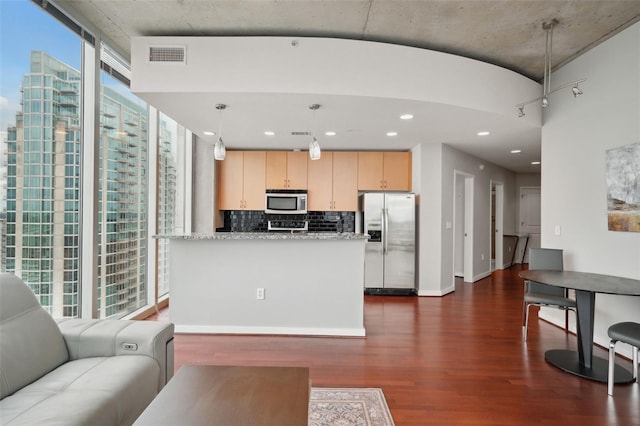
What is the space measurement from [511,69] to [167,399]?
15.0 feet

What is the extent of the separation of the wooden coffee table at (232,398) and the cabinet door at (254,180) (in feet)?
13.2

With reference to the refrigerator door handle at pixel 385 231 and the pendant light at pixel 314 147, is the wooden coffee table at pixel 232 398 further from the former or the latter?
the refrigerator door handle at pixel 385 231

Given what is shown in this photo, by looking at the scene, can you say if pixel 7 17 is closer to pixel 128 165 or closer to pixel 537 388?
pixel 128 165

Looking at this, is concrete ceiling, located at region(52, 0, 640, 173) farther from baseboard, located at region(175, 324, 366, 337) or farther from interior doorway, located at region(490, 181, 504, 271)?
interior doorway, located at region(490, 181, 504, 271)

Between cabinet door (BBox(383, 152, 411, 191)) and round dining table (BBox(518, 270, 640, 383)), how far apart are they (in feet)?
9.43

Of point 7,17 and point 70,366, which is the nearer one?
point 70,366

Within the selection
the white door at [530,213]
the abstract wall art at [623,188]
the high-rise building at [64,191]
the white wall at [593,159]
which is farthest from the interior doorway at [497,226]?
the high-rise building at [64,191]

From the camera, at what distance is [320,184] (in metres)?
5.52

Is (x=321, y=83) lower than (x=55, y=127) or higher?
higher

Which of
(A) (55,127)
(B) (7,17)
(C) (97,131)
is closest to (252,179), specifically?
(C) (97,131)

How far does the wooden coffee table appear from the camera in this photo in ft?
4.13

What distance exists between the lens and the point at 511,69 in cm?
388

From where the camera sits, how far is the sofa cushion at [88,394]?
127 cm

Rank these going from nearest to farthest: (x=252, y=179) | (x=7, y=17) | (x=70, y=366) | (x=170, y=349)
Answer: (x=70, y=366)
(x=170, y=349)
(x=7, y=17)
(x=252, y=179)
